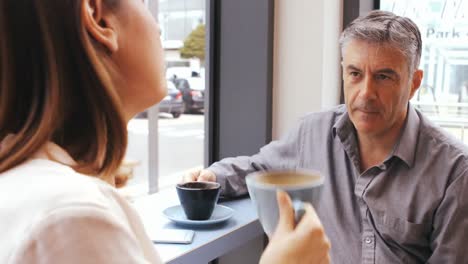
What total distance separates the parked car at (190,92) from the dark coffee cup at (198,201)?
1.06 metres

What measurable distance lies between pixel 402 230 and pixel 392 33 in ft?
1.60

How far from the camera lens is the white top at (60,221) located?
0.45m

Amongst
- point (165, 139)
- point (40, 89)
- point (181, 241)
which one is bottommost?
point (165, 139)

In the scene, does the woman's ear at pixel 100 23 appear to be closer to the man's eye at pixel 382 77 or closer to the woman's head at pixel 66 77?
the woman's head at pixel 66 77

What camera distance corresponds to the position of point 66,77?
576mm

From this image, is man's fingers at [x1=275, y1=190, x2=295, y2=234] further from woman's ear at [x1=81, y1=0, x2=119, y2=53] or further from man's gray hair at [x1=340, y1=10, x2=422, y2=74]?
man's gray hair at [x1=340, y1=10, x2=422, y2=74]

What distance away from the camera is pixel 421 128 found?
1.38m

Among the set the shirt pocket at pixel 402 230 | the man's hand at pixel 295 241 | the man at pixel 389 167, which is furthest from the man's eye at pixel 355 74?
the man's hand at pixel 295 241

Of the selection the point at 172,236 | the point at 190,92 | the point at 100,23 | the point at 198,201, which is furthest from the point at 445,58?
the point at 100,23

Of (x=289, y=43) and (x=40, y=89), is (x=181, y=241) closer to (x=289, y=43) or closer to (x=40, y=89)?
(x=40, y=89)

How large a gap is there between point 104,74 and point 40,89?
0.07 metres

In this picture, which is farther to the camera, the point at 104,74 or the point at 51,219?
the point at 104,74

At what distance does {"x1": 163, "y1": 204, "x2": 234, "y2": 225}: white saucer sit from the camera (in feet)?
4.47

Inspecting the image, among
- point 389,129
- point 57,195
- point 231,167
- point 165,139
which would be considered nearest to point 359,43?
point 389,129
